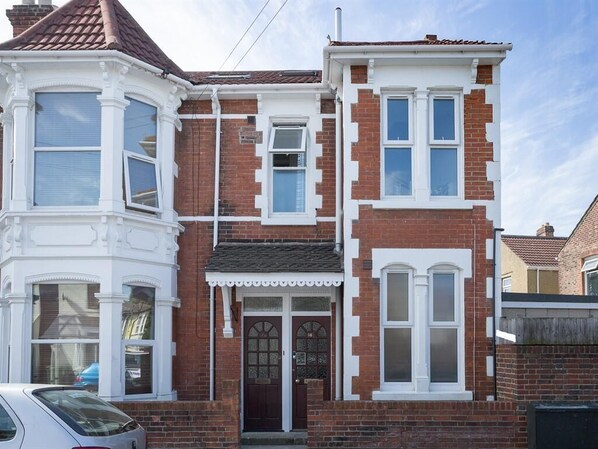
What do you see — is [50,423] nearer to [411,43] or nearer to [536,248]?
[411,43]

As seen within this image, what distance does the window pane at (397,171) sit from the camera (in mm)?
12422

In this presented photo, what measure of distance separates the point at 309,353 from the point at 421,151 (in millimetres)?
3908

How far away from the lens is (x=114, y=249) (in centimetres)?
1173

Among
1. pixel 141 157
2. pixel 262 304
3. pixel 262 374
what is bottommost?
pixel 262 374

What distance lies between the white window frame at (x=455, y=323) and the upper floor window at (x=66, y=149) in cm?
546

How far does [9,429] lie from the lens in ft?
21.7

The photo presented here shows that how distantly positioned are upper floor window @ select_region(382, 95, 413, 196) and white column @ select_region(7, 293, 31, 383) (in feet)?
19.3

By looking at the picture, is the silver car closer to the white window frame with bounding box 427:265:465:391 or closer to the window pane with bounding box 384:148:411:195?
the white window frame with bounding box 427:265:465:391

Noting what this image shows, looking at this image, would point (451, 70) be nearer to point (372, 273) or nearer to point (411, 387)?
point (372, 273)

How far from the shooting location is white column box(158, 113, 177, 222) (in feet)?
41.9

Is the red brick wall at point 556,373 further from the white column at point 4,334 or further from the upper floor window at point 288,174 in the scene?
the white column at point 4,334

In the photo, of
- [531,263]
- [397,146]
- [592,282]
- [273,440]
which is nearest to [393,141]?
[397,146]

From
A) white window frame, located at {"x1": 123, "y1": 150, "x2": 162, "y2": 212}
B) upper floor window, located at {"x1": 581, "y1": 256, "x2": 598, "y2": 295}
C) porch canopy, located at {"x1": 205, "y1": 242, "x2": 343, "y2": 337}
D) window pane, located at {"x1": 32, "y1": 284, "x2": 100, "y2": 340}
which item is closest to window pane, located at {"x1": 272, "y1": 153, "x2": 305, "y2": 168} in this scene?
porch canopy, located at {"x1": 205, "y1": 242, "x2": 343, "y2": 337}

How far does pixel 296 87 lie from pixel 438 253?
3.75 meters
